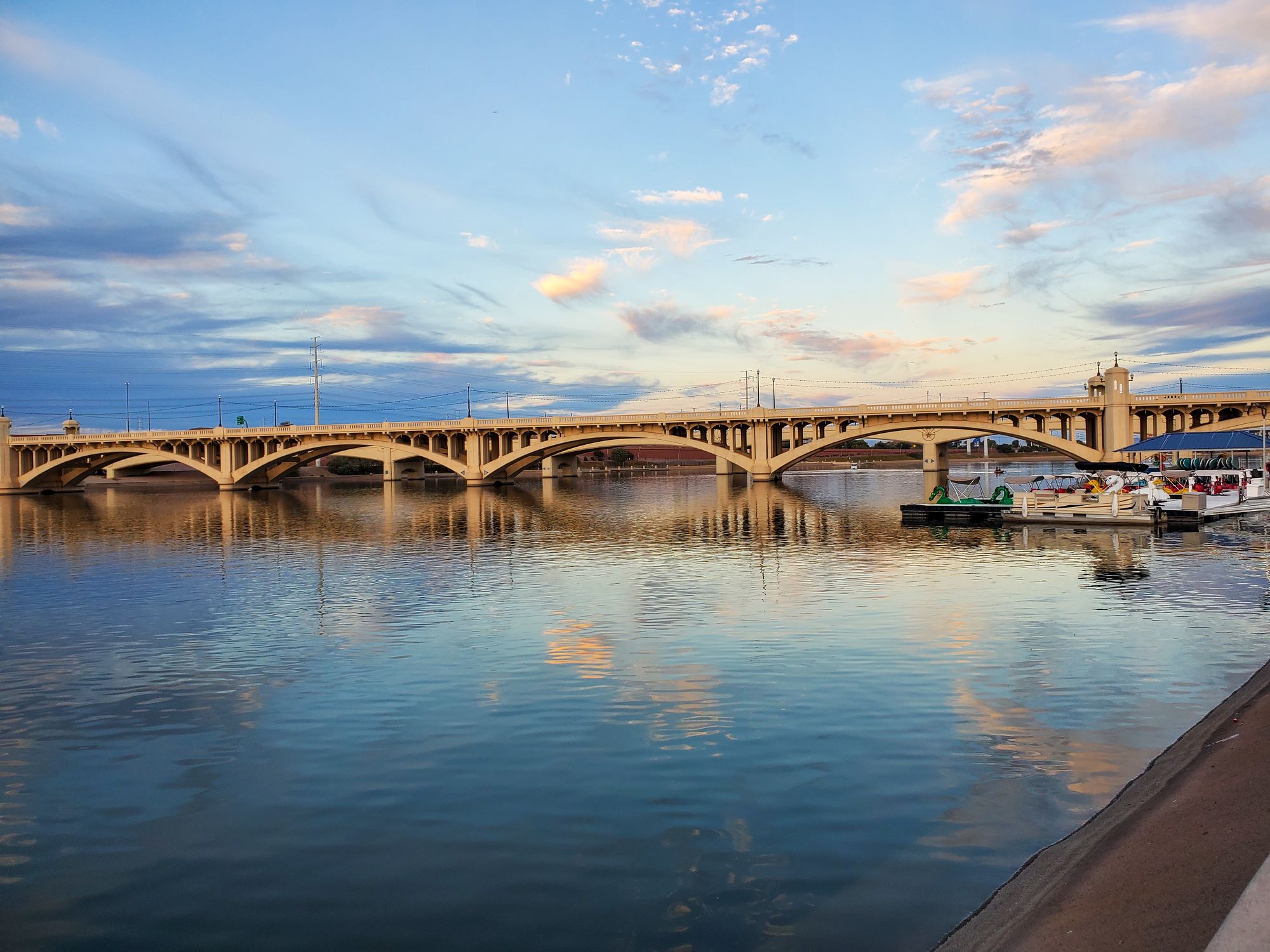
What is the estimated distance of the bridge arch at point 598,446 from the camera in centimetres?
10325

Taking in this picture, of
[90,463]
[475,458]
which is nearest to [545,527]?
[475,458]

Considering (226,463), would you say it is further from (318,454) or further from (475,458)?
(475,458)

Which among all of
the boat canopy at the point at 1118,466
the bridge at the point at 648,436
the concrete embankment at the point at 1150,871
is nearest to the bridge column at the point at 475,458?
the bridge at the point at 648,436

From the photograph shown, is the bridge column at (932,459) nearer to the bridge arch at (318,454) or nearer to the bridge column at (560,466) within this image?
the bridge column at (560,466)

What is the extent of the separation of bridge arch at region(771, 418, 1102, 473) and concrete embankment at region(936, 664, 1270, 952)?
77659 millimetres

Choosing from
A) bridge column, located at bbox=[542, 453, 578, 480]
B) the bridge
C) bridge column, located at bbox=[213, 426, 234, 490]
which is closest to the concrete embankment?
the bridge

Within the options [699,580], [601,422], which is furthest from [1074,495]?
[601,422]

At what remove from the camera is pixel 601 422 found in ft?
352

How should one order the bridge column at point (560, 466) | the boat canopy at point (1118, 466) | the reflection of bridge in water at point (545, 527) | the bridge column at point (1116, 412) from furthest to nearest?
the bridge column at point (560, 466), the bridge column at point (1116, 412), the boat canopy at point (1118, 466), the reflection of bridge in water at point (545, 527)

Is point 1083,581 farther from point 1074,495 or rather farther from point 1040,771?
point 1074,495

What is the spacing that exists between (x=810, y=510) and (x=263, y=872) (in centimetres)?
5627

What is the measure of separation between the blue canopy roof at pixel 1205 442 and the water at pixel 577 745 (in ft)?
123

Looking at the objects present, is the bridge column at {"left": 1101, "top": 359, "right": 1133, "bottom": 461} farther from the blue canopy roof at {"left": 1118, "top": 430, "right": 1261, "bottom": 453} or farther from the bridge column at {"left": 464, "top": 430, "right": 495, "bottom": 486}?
the bridge column at {"left": 464, "top": 430, "right": 495, "bottom": 486}

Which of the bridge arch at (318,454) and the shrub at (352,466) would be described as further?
the shrub at (352,466)
